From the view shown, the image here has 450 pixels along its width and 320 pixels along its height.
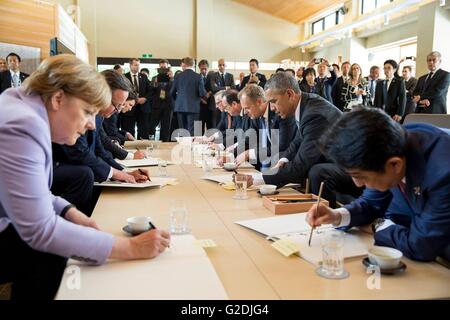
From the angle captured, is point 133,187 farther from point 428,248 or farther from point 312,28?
point 312,28

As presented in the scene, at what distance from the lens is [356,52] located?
1056 centimetres

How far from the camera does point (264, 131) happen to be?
3.80 meters

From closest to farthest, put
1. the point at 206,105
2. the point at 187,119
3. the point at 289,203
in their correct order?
the point at 289,203 < the point at 187,119 < the point at 206,105

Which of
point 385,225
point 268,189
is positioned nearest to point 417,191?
point 385,225

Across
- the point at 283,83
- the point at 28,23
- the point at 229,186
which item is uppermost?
the point at 28,23

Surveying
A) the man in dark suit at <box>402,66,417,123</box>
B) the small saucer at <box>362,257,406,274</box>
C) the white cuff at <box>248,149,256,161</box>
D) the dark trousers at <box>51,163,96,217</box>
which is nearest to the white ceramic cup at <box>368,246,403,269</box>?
the small saucer at <box>362,257,406,274</box>

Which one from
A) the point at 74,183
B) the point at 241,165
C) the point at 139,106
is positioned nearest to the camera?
the point at 74,183

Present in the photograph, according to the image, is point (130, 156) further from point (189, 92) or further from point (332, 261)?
point (189, 92)

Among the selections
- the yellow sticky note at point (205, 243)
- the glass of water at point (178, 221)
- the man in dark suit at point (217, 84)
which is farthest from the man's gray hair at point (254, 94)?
the man in dark suit at point (217, 84)

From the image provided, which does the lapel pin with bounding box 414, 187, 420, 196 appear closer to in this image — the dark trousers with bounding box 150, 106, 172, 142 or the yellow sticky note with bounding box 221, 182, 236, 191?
the yellow sticky note with bounding box 221, 182, 236, 191

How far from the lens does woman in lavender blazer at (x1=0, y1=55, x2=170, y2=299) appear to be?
109 cm

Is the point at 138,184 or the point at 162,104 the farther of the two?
the point at 162,104

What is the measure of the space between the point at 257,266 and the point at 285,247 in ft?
0.53
